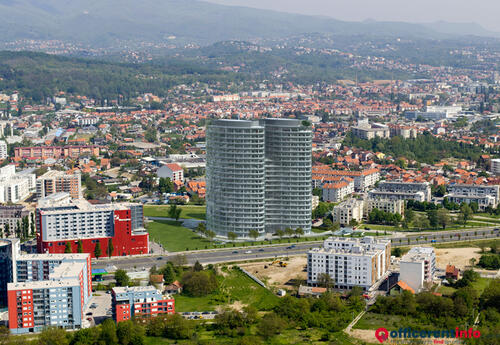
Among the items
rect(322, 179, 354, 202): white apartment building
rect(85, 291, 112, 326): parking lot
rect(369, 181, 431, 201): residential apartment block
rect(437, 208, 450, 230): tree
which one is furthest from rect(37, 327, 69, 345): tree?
rect(322, 179, 354, 202): white apartment building

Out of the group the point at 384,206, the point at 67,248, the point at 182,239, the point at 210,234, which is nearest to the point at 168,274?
the point at 67,248

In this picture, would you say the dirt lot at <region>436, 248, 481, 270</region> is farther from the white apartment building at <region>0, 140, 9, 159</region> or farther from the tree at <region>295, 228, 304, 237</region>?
the white apartment building at <region>0, 140, 9, 159</region>

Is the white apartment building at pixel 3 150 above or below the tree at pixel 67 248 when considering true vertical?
above

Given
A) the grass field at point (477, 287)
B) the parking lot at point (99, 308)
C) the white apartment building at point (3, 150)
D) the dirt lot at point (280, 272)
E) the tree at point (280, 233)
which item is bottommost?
the parking lot at point (99, 308)

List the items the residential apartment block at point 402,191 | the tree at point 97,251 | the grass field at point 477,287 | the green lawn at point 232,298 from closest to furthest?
1. the green lawn at point 232,298
2. the grass field at point 477,287
3. the tree at point 97,251
4. the residential apartment block at point 402,191

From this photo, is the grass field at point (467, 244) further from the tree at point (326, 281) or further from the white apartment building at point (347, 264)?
the tree at point (326, 281)

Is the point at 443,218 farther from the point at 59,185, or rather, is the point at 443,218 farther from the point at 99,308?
the point at 59,185

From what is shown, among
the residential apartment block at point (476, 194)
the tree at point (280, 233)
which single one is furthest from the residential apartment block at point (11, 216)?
the residential apartment block at point (476, 194)
